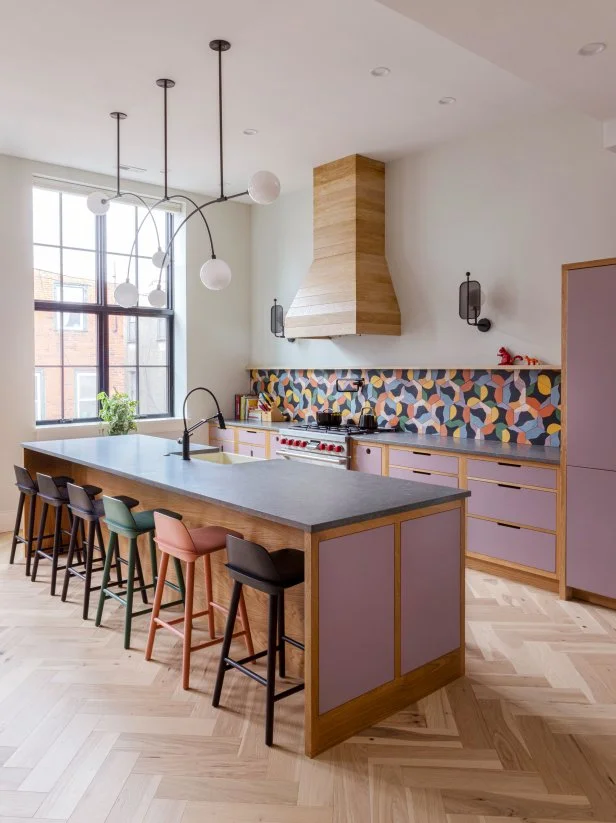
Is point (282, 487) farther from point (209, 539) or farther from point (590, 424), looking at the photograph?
point (590, 424)

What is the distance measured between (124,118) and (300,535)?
348 cm

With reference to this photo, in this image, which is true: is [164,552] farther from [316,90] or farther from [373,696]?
[316,90]

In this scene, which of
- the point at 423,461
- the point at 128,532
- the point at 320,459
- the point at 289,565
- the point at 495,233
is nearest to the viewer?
the point at 289,565

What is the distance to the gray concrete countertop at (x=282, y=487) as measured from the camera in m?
2.63

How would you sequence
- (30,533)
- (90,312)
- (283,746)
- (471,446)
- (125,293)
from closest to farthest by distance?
(283,746) < (125,293) < (30,533) < (471,446) < (90,312)

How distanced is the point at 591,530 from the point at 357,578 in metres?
2.01

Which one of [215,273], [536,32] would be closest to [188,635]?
[215,273]

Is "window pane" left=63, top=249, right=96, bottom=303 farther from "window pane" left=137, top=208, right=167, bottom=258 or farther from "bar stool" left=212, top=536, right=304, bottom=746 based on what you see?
"bar stool" left=212, top=536, right=304, bottom=746

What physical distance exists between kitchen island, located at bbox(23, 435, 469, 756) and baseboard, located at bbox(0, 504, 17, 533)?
2891 millimetres

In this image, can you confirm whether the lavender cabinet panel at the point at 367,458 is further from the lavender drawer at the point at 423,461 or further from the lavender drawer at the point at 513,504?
the lavender drawer at the point at 513,504

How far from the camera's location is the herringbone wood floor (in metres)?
2.22

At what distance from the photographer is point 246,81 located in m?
4.21

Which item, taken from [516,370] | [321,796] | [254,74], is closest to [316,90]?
[254,74]

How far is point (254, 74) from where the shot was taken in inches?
162
